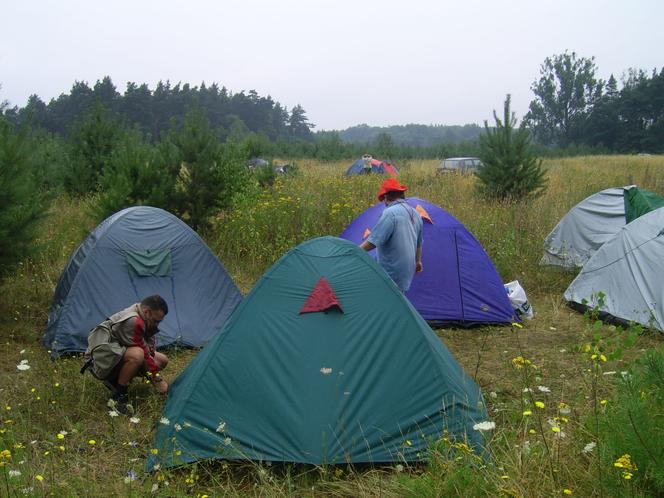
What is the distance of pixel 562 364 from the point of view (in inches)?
219

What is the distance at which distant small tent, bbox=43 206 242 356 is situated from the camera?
226 inches

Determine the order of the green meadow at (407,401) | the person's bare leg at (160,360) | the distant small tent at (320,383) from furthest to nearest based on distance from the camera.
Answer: the person's bare leg at (160,360), the distant small tent at (320,383), the green meadow at (407,401)

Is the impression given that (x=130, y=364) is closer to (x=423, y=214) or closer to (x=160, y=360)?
(x=160, y=360)

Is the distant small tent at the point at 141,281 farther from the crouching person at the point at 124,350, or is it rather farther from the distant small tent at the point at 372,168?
the distant small tent at the point at 372,168

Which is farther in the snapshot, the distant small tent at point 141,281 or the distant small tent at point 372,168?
the distant small tent at point 372,168

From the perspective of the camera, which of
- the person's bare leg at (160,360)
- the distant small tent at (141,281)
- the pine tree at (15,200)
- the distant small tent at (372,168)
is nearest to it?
the person's bare leg at (160,360)

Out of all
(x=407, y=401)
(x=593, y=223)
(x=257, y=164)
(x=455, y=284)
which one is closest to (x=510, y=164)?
(x=593, y=223)

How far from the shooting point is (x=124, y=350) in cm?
445

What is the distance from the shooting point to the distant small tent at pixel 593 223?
863cm

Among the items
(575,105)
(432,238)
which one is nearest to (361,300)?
(432,238)

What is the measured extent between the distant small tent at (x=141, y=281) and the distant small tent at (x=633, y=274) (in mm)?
4054

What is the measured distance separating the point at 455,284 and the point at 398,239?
1584 millimetres

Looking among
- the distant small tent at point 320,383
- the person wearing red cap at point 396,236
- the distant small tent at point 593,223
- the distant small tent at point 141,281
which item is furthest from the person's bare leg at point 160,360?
the distant small tent at point 593,223

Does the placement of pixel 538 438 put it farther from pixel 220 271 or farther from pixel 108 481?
pixel 220 271
